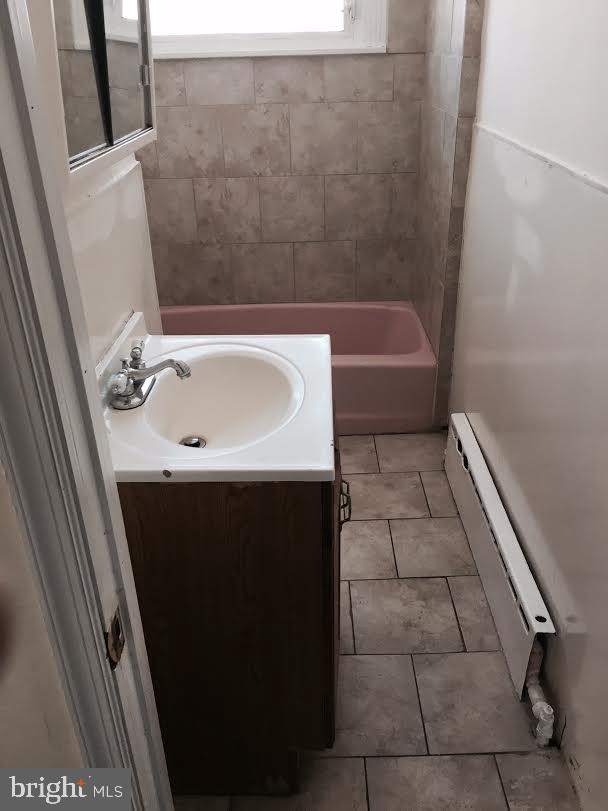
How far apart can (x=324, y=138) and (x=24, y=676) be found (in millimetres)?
2960

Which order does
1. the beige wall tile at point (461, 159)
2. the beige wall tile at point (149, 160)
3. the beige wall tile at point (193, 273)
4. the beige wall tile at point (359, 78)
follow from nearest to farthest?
the beige wall tile at point (461, 159) → the beige wall tile at point (359, 78) → the beige wall tile at point (149, 160) → the beige wall tile at point (193, 273)

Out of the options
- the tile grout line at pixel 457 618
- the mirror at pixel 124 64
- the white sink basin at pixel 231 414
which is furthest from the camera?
the tile grout line at pixel 457 618

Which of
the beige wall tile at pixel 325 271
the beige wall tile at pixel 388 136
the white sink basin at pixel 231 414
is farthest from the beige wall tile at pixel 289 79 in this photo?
the white sink basin at pixel 231 414

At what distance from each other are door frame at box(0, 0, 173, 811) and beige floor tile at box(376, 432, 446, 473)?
2.06 meters

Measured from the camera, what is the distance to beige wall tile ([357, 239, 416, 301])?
11.0ft

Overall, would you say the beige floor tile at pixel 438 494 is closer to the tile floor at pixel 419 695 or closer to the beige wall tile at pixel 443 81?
the tile floor at pixel 419 695

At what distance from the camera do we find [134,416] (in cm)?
141

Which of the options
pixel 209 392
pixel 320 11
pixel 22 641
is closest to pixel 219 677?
pixel 209 392

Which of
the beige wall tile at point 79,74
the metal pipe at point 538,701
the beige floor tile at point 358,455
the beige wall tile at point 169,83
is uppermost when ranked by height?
the beige wall tile at point 79,74

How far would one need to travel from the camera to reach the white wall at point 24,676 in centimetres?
55

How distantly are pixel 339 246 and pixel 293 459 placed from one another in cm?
234

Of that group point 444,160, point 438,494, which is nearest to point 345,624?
point 438,494

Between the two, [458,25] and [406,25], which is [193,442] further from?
[406,25]

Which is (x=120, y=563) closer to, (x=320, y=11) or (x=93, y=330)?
(x=93, y=330)
